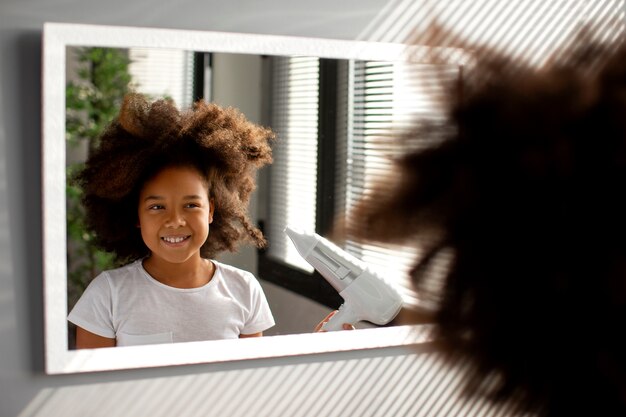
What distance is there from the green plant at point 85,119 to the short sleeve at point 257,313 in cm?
31

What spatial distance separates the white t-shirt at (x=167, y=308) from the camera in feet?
4.93

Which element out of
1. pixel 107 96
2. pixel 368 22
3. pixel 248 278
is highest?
pixel 368 22

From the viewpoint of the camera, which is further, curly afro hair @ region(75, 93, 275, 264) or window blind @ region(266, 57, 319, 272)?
window blind @ region(266, 57, 319, 272)

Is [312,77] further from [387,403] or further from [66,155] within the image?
[387,403]

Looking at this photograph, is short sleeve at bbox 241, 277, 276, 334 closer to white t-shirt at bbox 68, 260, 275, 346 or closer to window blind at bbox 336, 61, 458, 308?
white t-shirt at bbox 68, 260, 275, 346

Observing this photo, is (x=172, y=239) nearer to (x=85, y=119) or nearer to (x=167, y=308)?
(x=167, y=308)

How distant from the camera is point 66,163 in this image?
4.72ft

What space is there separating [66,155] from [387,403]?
909 millimetres

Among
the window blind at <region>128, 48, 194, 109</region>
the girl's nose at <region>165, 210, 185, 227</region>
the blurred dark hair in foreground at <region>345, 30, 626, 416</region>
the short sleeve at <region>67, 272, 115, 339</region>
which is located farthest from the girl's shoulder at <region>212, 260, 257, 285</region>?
the blurred dark hair in foreground at <region>345, 30, 626, 416</region>

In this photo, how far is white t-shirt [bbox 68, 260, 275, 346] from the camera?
4.93 feet

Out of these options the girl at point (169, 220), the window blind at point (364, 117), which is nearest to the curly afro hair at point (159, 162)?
the girl at point (169, 220)

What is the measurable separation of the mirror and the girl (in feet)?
0.09

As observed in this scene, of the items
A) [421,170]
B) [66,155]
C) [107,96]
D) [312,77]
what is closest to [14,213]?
[66,155]

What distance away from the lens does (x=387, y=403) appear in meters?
1.82
